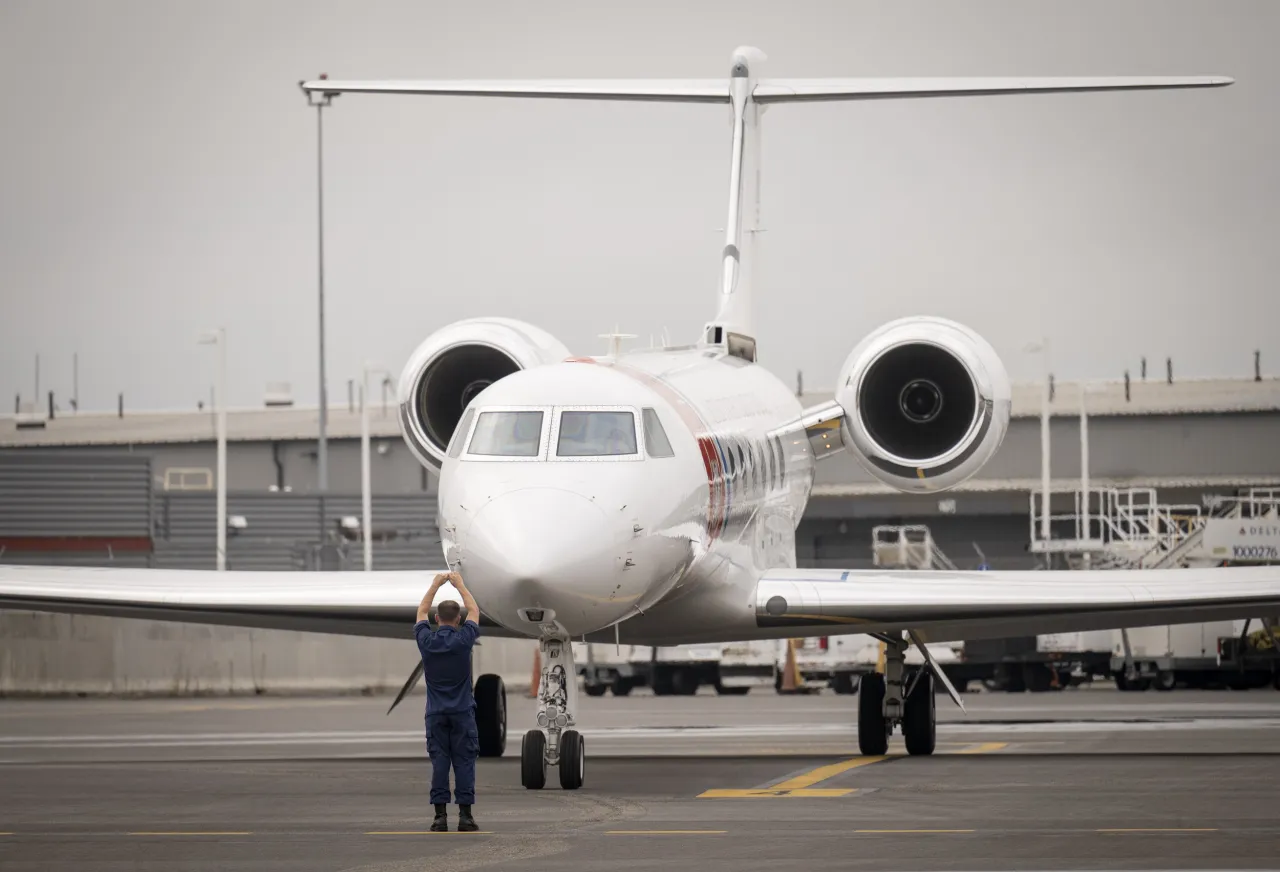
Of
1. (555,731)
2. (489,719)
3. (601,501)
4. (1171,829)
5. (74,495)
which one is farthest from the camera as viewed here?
(74,495)

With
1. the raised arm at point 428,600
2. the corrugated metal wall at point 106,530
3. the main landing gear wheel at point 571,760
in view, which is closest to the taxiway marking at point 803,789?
the main landing gear wheel at point 571,760

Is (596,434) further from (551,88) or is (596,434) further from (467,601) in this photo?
(551,88)

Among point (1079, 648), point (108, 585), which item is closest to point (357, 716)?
point (108, 585)

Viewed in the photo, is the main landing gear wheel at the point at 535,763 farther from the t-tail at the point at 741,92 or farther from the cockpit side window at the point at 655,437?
the t-tail at the point at 741,92

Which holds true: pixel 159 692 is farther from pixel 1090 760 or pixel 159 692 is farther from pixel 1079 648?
pixel 1090 760

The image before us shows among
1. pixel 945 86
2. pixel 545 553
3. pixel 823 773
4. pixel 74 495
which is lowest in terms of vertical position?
pixel 823 773

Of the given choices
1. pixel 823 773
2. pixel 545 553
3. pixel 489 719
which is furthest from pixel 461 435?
pixel 489 719

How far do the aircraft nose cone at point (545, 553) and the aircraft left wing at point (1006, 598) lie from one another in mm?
3746

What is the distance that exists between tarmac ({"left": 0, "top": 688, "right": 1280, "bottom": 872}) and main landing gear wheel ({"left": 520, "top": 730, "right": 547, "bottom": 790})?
5.3 inches

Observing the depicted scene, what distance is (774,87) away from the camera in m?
24.7

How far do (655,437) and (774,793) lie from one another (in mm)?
2808

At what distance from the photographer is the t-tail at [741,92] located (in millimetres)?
22500

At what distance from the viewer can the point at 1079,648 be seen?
130ft

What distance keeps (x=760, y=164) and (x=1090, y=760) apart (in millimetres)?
9764
